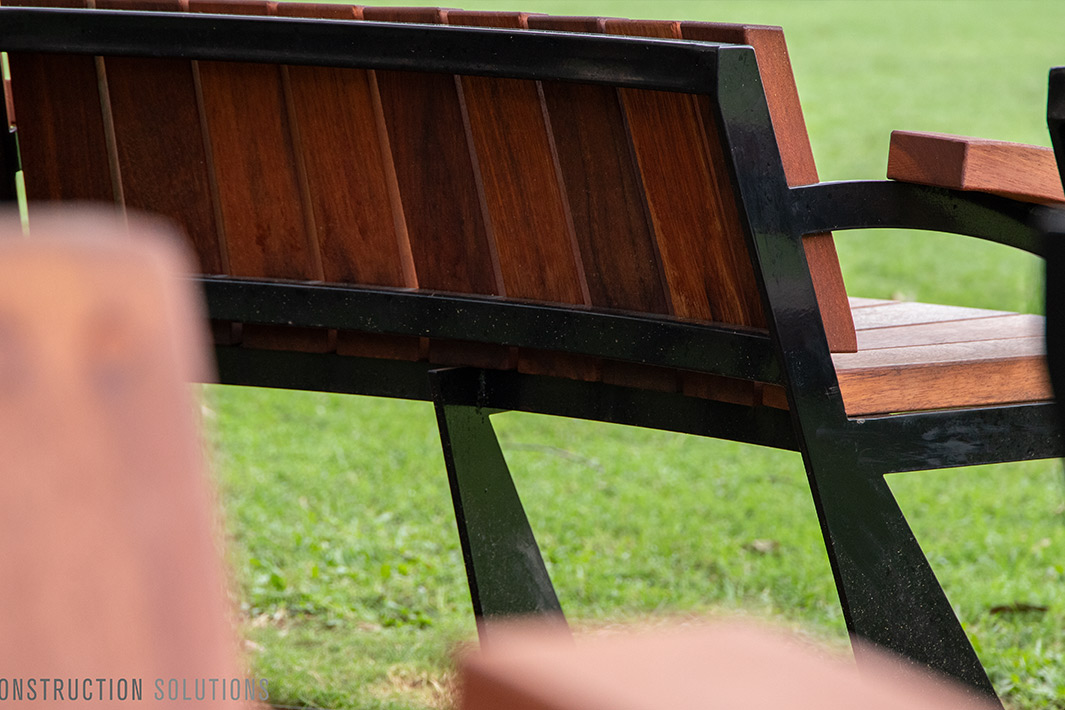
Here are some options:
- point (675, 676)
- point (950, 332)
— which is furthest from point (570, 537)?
point (675, 676)

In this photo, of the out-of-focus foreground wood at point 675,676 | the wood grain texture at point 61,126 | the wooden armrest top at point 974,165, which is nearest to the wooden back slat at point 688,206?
the wooden armrest top at point 974,165

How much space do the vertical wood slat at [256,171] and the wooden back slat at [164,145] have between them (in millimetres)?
37

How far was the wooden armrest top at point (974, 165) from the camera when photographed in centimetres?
198

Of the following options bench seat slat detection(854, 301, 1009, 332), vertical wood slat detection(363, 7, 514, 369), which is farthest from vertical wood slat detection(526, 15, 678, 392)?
bench seat slat detection(854, 301, 1009, 332)

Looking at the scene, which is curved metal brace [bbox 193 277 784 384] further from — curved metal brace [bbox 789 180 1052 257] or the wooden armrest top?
the wooden armrest top

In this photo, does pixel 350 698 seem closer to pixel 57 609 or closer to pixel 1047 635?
pixel 1047 635

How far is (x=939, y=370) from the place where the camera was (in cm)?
208

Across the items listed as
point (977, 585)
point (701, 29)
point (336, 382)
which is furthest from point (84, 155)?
point (977, 585)

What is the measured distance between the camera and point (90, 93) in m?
2.53

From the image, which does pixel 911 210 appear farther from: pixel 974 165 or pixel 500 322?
pixel 500 322

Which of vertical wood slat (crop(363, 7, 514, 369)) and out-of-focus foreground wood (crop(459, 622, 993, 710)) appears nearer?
out-of-focus foreground wood (crop(459, 622, 993, 710))

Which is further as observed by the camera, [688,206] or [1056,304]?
[688,206]

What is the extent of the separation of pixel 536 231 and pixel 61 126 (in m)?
0.99

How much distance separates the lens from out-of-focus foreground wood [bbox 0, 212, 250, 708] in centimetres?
57
